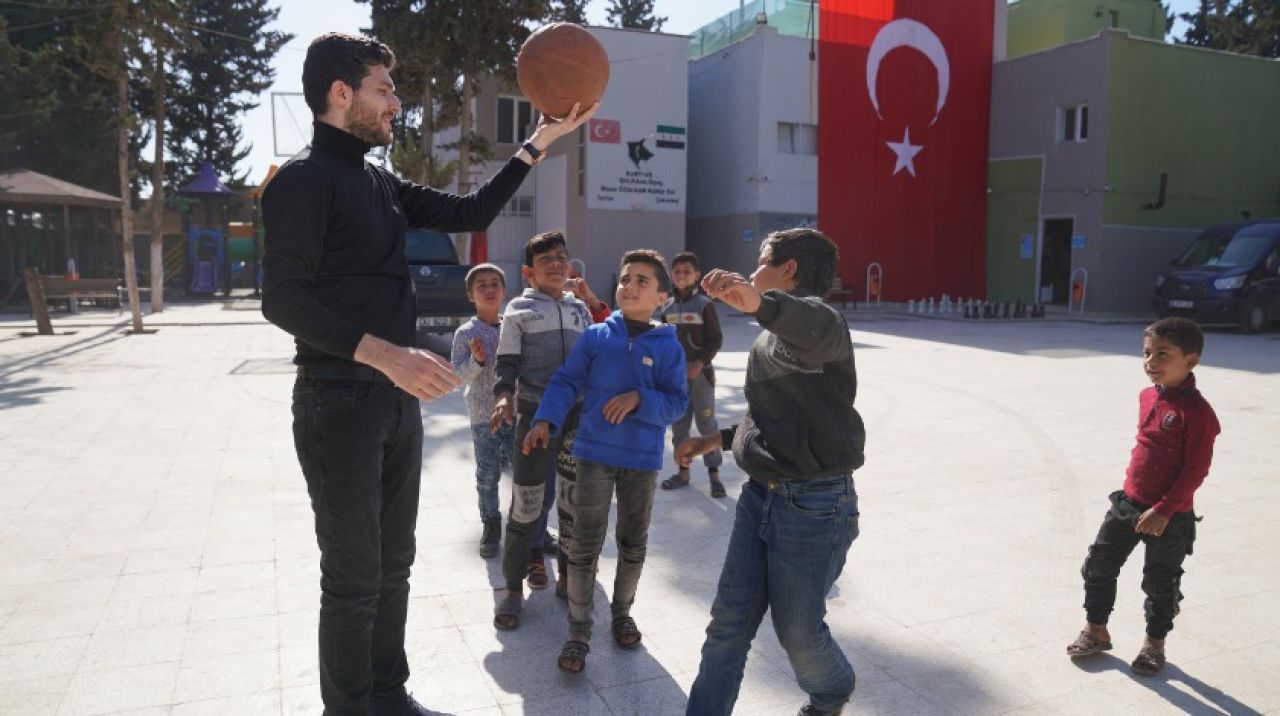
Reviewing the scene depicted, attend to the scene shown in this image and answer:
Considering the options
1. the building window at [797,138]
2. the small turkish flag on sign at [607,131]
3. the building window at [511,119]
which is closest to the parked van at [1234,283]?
the building window at [797,138]

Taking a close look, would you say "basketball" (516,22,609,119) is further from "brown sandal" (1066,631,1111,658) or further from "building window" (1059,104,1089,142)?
"building window" (1059,104,1089,142)

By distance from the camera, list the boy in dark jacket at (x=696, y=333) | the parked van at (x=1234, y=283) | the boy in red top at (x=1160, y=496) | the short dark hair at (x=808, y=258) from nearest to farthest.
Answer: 1. the short dark hair at (x=808, y=258)
2. the boy in red top at (x=1160, y=496)
3. the boy in dark jacket at (x=696, y=333)
4. the parked van at (x=1234, y=283)

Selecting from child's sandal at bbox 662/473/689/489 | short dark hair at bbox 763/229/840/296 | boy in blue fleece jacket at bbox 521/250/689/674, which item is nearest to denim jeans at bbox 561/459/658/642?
boy in blue fleece jacket at bbox 521/250/689/674

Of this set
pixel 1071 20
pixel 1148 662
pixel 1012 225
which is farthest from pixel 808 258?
pixel 1071 20

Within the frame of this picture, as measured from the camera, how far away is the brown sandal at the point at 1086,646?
3.75 m

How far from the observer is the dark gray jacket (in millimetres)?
2748

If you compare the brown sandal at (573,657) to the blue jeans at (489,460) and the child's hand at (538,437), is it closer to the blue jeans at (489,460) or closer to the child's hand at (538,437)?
the child's hand at (538,437)

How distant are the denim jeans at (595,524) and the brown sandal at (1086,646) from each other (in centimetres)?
189

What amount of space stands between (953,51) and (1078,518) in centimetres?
2619

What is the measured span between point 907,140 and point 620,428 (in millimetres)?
26807

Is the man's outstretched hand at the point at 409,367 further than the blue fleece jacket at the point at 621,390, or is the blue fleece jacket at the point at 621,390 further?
the blue fleece jacket at the point at 621,390

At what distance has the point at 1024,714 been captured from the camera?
3.30 metres

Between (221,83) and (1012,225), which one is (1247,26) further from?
(221,83)

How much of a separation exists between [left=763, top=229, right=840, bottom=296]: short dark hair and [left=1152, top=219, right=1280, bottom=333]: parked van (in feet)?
68.2
